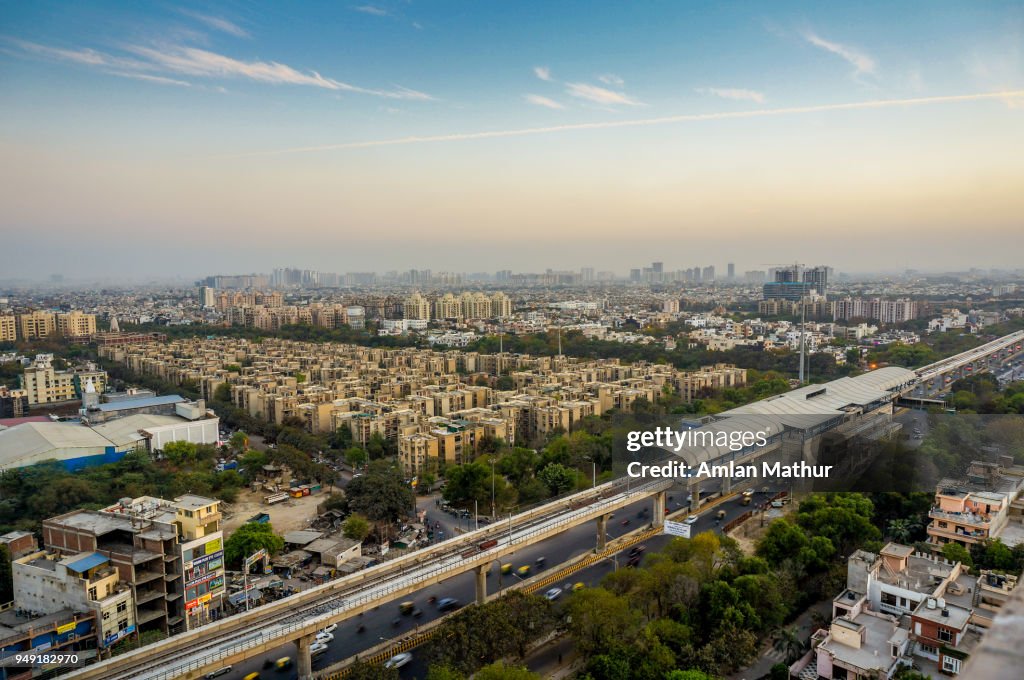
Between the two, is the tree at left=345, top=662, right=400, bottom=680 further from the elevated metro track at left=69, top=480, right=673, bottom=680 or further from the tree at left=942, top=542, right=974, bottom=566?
the tree at left=942, top=542, right=974, bottom=566

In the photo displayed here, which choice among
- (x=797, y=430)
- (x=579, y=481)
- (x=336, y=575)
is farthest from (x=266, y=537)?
(x=797, y=430)

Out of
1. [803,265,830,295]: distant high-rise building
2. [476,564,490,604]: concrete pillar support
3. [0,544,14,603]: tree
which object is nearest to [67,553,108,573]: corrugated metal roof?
[0,544,14,603]: tree

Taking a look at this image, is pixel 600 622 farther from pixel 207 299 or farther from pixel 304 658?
pixel 207 299

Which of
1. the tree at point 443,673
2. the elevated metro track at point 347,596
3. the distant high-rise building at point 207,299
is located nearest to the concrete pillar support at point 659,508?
the elevated metro track at point 347,596

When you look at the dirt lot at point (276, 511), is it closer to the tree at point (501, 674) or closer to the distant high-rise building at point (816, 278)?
the tree at point (501, 674)

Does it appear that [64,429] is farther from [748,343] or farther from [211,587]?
[748,343]

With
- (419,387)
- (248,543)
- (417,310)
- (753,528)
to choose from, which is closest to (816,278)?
(417,310)
